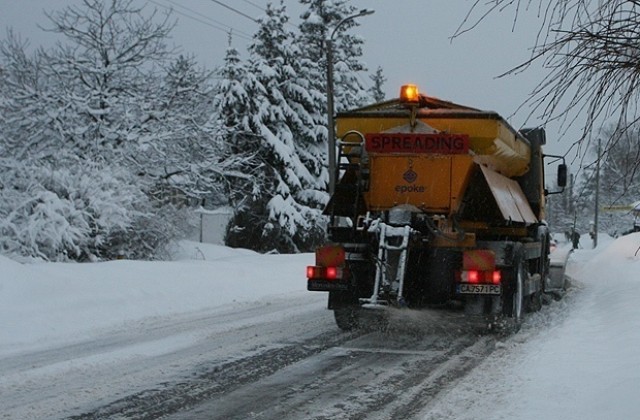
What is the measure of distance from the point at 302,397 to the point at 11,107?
541 inches

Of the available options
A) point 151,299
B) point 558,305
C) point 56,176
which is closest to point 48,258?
point 56,176

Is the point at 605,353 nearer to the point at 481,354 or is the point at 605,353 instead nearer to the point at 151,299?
the point at 481,354

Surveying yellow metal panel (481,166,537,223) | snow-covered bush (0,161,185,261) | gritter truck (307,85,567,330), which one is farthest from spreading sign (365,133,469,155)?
snow-covered bush (0,161,185,261)

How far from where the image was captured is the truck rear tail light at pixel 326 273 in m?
9.34

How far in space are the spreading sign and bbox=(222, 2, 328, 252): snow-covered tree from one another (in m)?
19.2

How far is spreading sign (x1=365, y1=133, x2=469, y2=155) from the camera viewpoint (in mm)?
9195

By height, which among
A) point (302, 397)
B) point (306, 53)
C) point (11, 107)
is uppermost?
point (306, 53)

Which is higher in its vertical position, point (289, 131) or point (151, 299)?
point (289, 131)

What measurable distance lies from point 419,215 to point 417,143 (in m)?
0.89

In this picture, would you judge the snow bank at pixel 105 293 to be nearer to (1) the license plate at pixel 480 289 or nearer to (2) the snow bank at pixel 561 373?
(1) the license plate at pixel 480 289

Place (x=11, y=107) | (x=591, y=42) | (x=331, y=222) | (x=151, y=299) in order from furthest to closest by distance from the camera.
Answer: (x=11, y=107), (x=151, y=299), (x=331, y=222), (x=591, y=42)

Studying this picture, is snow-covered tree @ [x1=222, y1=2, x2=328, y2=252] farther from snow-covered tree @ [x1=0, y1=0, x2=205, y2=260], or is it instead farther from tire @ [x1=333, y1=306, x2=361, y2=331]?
tire @ [x1=333, y1=306, x2=361, y2=331]

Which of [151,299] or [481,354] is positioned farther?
[151,299]

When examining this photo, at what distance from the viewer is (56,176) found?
641 inches
